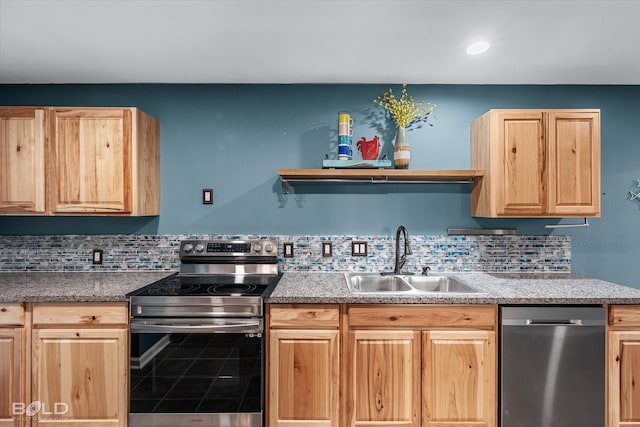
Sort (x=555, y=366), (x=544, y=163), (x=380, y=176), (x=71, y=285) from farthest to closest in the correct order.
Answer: (x=380, y=176) → (x=544, y=163) → (x=71, y=285) → (x=555, y=366)

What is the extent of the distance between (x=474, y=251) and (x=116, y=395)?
7.89 ft

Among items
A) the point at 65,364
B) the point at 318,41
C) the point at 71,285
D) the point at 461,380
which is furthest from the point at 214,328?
the point at 318,41

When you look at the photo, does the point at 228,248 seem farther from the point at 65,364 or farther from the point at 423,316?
the point at 423,316

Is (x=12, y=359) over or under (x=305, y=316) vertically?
under

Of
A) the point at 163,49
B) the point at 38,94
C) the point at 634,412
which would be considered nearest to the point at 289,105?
the point at 163,49

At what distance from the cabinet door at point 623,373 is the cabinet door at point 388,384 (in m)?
1.02

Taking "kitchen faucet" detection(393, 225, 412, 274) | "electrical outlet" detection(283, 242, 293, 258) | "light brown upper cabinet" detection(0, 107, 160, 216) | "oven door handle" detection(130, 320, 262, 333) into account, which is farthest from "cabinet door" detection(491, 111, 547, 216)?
"light brown upper cabinet" detection(0, 107, 160, 216)

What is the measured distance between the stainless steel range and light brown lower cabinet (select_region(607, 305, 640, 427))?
6.05 ft

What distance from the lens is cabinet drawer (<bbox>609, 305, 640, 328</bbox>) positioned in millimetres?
1987

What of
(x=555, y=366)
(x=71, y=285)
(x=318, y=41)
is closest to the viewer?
(x=555, y=366)

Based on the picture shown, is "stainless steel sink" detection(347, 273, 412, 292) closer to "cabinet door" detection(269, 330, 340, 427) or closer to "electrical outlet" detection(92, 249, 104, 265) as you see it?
"cabinet door" detection(269, 330, 340, 427)

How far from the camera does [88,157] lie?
2.39m

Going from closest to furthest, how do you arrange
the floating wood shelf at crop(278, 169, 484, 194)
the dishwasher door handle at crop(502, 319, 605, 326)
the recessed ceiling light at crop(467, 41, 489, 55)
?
the dishwasher door handle at crop(502, 319, 605, 326) → the recessed ceiling light at crop(467, 41, 489, 55) → the floating wood shelf at crop(278, 169, 484, 194)

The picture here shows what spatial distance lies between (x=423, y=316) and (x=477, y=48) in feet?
4.99
